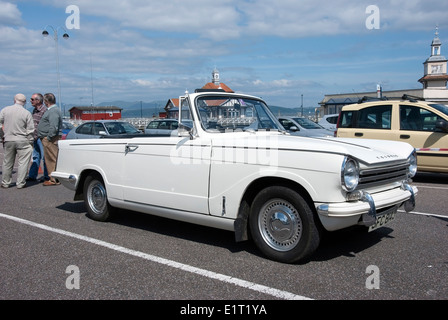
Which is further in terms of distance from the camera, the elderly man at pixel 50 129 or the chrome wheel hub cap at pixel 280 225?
the elderly man at pixel 50 129

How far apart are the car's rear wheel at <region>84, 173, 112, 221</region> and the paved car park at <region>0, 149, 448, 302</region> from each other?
16 centimetres

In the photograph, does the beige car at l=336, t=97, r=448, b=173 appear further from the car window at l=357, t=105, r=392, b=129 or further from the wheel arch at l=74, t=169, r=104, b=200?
the wheel arch at l=74, t=169, r=104, b=200

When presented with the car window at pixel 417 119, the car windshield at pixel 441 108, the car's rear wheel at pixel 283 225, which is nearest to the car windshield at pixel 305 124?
the car window at pixel 417 119

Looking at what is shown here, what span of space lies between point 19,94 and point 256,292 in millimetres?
7706

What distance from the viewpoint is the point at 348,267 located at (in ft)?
12.8

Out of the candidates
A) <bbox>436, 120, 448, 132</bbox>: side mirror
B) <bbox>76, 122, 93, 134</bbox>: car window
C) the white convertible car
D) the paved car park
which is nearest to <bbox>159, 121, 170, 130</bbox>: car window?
<bbox>76, 122, 93, 134</bbox>: car window

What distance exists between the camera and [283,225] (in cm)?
397

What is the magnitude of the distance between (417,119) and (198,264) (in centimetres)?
695

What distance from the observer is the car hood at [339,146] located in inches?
147

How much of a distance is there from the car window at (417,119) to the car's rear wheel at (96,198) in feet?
21.8

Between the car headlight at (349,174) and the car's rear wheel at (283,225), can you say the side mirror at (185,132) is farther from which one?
the car headlight at (349,174)

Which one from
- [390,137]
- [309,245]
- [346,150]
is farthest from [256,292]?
[390,137]

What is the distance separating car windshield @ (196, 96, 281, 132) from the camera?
4.85 meters
